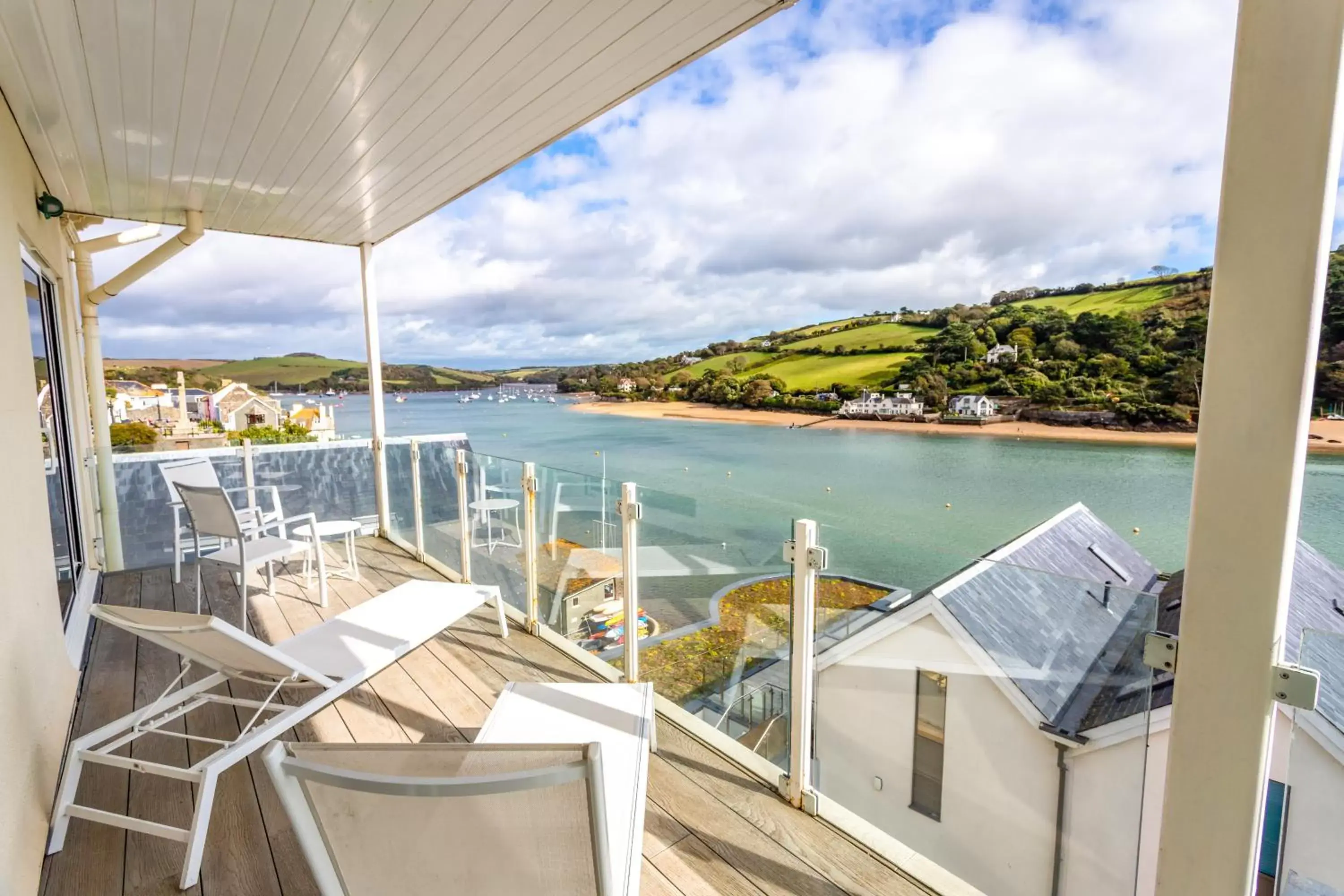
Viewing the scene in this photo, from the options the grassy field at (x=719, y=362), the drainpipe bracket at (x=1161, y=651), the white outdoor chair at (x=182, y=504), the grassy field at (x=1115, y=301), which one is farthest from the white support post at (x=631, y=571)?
the grassy field at (x=719, y=362)

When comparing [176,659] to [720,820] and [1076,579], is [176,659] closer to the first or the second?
[720,820]

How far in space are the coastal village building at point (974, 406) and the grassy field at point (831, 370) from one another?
3.12 metres

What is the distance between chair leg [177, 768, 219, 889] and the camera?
1.74m

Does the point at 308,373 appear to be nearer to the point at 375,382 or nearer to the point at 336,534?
the point at 375,382

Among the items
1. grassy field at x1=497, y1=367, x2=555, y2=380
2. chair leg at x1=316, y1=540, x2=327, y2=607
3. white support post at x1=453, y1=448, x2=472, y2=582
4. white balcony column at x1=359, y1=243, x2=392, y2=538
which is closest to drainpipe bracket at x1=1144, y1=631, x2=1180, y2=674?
white support post at x1=453, y1=448, x2=472, y2=582

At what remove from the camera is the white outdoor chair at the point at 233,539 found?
11.4 ft

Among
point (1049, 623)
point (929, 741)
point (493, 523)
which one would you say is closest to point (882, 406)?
point (493, 523)

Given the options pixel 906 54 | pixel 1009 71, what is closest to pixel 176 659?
pixel 1009 71

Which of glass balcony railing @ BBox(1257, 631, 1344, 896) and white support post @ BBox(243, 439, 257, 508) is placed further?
white support post @ BBox(243, 439, 257, 508)

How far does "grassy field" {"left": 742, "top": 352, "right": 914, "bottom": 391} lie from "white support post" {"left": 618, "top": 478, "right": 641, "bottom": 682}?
77.7ft

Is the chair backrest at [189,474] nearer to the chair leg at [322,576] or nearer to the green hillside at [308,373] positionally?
the chair leg at [322,576]

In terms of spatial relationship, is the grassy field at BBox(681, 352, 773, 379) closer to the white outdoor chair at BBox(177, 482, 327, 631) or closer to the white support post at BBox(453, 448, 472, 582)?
the white support post at BBox(453, 448, 472, 582)

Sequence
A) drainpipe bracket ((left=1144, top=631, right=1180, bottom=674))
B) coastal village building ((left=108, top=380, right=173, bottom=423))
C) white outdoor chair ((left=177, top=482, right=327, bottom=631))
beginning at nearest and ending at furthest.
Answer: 1. drainpipe bracket ((left=1144, top=631, right=1180, bottom=674))
2. white outdoor chair ((left=177, top=482, right=327, bottom=631))
3. coastal village building ((left=108, top=380, right=173, bottom=423))

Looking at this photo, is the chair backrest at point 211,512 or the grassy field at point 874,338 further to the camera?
the grassy field at point 874,338
